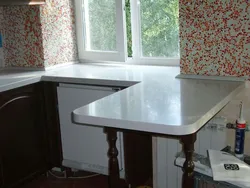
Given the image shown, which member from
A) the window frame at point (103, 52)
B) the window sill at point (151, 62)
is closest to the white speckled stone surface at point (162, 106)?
the window sill at point (151, 62)

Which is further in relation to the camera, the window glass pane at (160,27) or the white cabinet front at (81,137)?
the window glass pane at (160,27)

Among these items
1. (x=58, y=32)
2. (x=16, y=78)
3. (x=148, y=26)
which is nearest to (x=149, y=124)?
(x=16, y=78)

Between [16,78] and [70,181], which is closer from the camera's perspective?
[16,78]

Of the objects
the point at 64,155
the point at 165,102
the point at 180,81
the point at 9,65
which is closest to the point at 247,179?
the point at 165,102

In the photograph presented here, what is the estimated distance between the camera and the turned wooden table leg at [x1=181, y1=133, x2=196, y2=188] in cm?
154

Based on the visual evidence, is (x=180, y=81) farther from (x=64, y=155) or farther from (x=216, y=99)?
(x=64, y=155)

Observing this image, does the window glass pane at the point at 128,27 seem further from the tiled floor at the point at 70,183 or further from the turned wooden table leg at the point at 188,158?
the turned wooden table leg at the point at 188,158

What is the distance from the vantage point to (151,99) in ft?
6.10

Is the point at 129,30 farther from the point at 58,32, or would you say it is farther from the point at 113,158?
the point at 113,158

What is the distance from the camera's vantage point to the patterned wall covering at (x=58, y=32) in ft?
9.77

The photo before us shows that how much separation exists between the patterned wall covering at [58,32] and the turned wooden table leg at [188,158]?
174 centimetres

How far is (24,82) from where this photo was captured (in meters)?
2.57

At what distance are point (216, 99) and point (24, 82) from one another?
1.37 m

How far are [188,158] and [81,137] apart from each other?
1281mm
